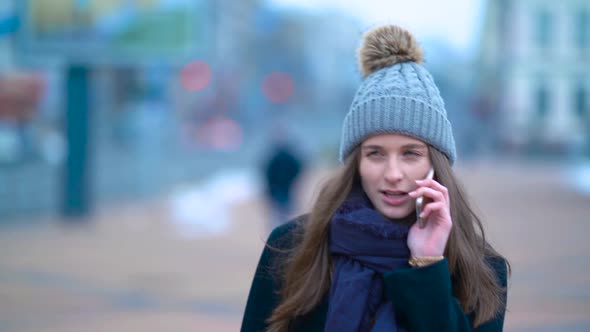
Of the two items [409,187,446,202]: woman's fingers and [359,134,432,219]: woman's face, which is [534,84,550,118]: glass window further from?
[409,187,446,202]: woman's fingers

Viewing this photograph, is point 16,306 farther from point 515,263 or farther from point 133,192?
point 133,192

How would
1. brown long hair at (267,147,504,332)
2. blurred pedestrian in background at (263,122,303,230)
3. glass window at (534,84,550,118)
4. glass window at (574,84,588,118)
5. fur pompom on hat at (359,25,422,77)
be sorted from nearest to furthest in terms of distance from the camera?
brown long hair at (267,147,504,332) → fur pompom on hat at (359,25,422,77) → blurred pedestrian in background at (263,122,303,230) → glass window at (574,84,588,118) → glass window at (534,84,550,118)

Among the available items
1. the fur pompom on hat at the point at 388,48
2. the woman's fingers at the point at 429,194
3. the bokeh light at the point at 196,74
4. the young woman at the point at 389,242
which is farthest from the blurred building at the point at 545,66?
the woman's fingers at the point at 429,194

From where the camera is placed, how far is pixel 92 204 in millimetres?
16734

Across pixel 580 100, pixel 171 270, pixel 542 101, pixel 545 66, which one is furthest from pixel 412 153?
pixel 542 101

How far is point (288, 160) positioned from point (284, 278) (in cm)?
979

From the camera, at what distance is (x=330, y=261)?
8.28 feet

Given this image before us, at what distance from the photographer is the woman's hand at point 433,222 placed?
7.67 feet

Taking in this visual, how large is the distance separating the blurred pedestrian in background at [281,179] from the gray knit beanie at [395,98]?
31.3 ft

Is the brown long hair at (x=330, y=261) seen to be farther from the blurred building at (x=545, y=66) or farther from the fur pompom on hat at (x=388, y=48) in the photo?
the blurred building at (x=545, y=66)

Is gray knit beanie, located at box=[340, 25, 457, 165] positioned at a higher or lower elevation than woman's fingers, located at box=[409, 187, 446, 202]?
higher

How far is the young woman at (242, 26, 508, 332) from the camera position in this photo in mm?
2342

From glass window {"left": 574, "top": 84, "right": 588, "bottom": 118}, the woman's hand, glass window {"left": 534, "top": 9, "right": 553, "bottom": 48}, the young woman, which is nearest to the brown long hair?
the young woman

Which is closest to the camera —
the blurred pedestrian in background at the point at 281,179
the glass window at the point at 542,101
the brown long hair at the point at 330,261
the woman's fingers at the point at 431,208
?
the woman's fingers at the point at 431,208
